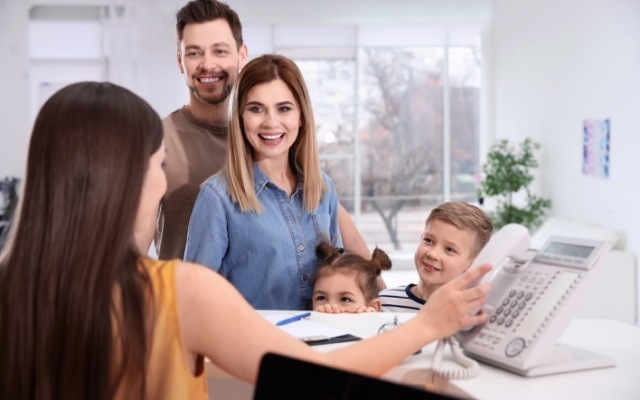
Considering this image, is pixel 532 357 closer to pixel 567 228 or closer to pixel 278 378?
pixel 278 378

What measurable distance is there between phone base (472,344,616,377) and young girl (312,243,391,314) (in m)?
0.88

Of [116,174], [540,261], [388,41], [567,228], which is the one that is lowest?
[567,228]

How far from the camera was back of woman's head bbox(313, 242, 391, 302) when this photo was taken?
2559 millimetres

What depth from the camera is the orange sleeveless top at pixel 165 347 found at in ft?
4.32

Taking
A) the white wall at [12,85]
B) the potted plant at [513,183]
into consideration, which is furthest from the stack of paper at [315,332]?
the white wall at [12,85]

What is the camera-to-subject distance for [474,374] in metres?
1.58

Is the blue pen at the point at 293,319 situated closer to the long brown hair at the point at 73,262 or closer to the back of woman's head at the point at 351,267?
the back of woman's head at the point at 351,267

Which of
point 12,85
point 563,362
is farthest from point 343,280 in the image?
point 12,85

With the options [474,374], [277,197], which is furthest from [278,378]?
[277,197]

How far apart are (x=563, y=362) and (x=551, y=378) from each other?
0.18 ft

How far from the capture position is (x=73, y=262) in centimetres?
124

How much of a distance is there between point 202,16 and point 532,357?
1.97 meters

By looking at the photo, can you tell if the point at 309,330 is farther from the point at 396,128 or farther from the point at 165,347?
the point at 396,128

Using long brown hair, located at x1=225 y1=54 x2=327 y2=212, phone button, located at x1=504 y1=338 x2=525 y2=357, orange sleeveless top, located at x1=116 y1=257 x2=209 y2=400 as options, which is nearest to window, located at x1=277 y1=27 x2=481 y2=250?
long brown hair, located at x1=225 y1=54 x2=327 y2=212
